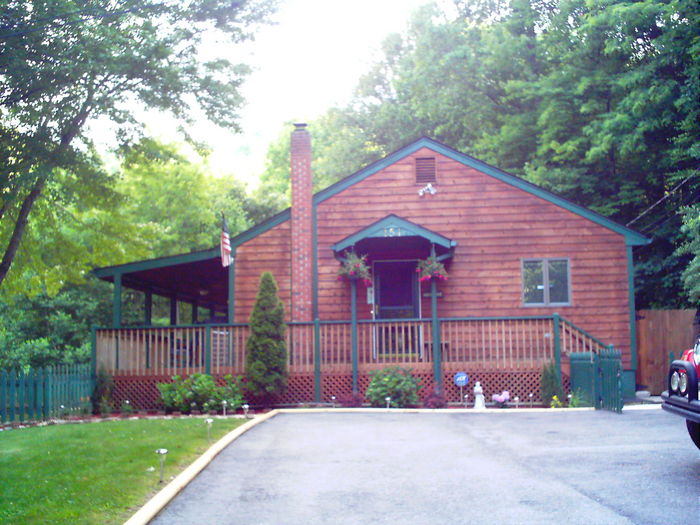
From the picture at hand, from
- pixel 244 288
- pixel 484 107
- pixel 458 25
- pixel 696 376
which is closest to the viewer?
pixel 696 376

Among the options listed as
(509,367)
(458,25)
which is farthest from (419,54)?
(509,367)

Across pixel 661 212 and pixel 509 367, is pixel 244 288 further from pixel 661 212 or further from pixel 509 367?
pixel 661 212

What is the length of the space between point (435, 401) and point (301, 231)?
540 cm

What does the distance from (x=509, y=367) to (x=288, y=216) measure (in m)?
6.32

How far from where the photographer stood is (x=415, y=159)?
19125 mm

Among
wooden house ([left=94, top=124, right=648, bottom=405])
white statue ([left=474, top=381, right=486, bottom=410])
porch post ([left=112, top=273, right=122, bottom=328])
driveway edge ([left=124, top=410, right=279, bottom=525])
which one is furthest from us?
porch post ([left=112, top=273, right=122, bottom=328])

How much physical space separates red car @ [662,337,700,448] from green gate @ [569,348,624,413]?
5.99m

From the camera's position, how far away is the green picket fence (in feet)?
46.4

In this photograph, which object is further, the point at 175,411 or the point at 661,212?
the point at 661,212

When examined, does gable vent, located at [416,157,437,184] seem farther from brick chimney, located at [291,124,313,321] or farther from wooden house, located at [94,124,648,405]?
brick chimney, located at [291,124,313,321]

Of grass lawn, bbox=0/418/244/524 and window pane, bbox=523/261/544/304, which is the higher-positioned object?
window pane, bbox=523/261/544/304

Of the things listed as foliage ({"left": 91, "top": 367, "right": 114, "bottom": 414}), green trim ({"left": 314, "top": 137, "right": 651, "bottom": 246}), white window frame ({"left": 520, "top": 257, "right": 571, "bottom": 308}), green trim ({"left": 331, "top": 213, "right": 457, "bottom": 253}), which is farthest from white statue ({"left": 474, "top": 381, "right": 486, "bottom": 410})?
foliage ({"left": 91, "top": 367, "right": 114, "bottom": 414})

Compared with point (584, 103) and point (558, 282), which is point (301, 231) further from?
point (584, 103)

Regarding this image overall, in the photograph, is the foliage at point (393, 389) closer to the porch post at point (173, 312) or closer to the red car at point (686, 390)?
the red car at point (686, 390)
